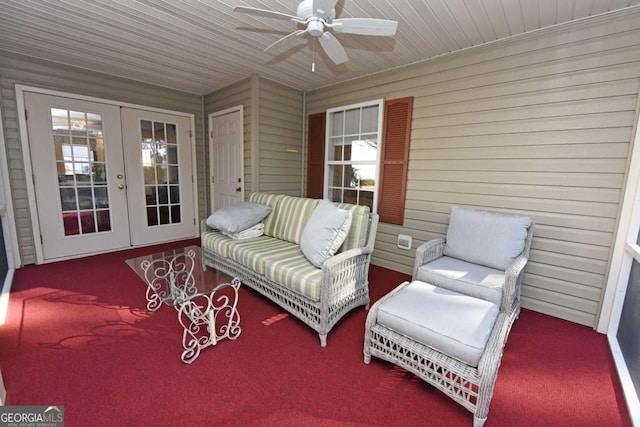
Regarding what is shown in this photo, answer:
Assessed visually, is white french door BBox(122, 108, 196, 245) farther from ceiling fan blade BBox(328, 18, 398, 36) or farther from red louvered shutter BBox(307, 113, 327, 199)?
ceiling fan blade BBox(328, 18, 398, 36)

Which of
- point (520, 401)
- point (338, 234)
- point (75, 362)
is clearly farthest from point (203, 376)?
point (520, 401)

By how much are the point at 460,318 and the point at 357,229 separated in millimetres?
1044

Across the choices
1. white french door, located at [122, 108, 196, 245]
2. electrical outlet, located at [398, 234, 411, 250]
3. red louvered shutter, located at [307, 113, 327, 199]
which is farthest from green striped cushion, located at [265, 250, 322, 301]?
white french door, located at [122, 108, 196, 245]

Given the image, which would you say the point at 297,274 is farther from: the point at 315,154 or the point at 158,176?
the point at 158,176

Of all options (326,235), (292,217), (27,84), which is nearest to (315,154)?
(292,217)

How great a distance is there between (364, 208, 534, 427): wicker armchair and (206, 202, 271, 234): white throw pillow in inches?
68.1

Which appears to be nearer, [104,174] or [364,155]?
[364,155]

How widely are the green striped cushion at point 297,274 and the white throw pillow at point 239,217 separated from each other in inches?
31.9

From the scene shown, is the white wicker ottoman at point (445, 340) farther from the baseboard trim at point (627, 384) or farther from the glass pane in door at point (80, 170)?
the glass pane in door at point (80, 170)

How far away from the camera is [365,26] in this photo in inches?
71.1

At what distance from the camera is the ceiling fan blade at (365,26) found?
1.77 meters

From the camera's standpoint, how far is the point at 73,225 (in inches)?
142

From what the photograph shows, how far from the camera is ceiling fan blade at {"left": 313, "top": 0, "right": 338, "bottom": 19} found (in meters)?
1.61

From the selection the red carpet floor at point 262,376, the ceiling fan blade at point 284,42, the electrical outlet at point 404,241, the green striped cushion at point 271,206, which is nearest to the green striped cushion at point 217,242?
the green striped cushion at point 271,206
